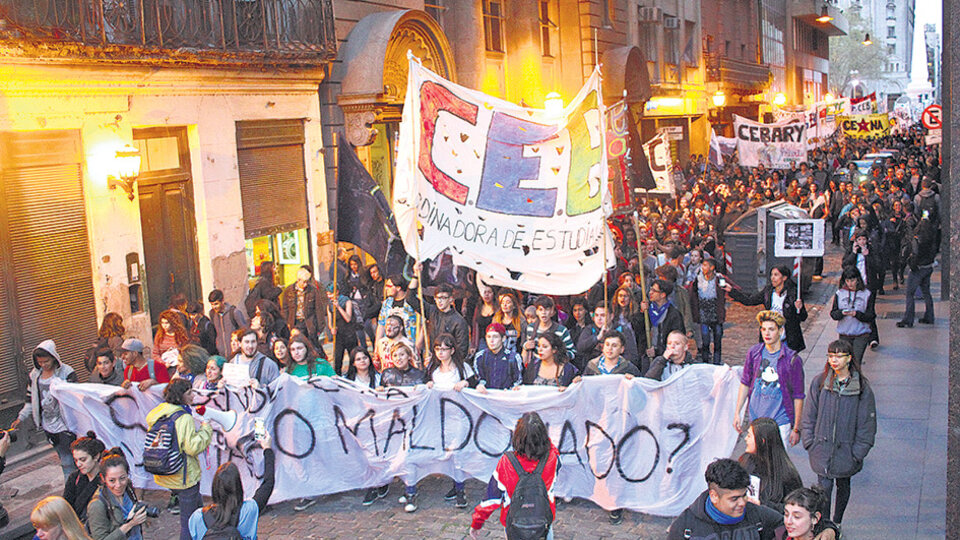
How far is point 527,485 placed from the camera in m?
5.85

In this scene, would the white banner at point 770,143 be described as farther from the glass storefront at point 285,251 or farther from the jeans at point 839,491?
the jeans at point 839,491

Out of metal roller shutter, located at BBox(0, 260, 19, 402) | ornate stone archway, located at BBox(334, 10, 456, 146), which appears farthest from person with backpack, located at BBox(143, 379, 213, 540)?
ornate stone archway, located at BBox(334, 10, 456, 146)

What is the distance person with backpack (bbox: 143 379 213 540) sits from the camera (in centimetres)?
688

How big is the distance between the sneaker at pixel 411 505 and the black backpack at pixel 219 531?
10.5 ft

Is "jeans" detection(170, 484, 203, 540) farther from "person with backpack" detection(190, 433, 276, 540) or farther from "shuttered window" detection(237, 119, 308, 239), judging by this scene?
"shuttered window" detection(237, 119, 308, 239)

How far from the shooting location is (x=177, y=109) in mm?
14148

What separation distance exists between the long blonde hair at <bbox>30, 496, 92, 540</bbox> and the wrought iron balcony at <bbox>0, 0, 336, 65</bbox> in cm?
760

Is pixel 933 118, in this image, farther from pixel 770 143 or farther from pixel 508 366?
pixel 508 366

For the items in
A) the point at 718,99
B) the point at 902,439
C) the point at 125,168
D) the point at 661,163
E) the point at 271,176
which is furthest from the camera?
the point at 718,99

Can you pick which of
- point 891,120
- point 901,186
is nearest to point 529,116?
point 901,186

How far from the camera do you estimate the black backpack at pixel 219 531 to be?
17.2ft

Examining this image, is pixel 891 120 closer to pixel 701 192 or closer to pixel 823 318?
pixel 701 192

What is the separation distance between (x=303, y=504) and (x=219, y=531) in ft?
11.4

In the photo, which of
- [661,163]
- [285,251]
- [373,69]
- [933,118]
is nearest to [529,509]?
[285,251]
